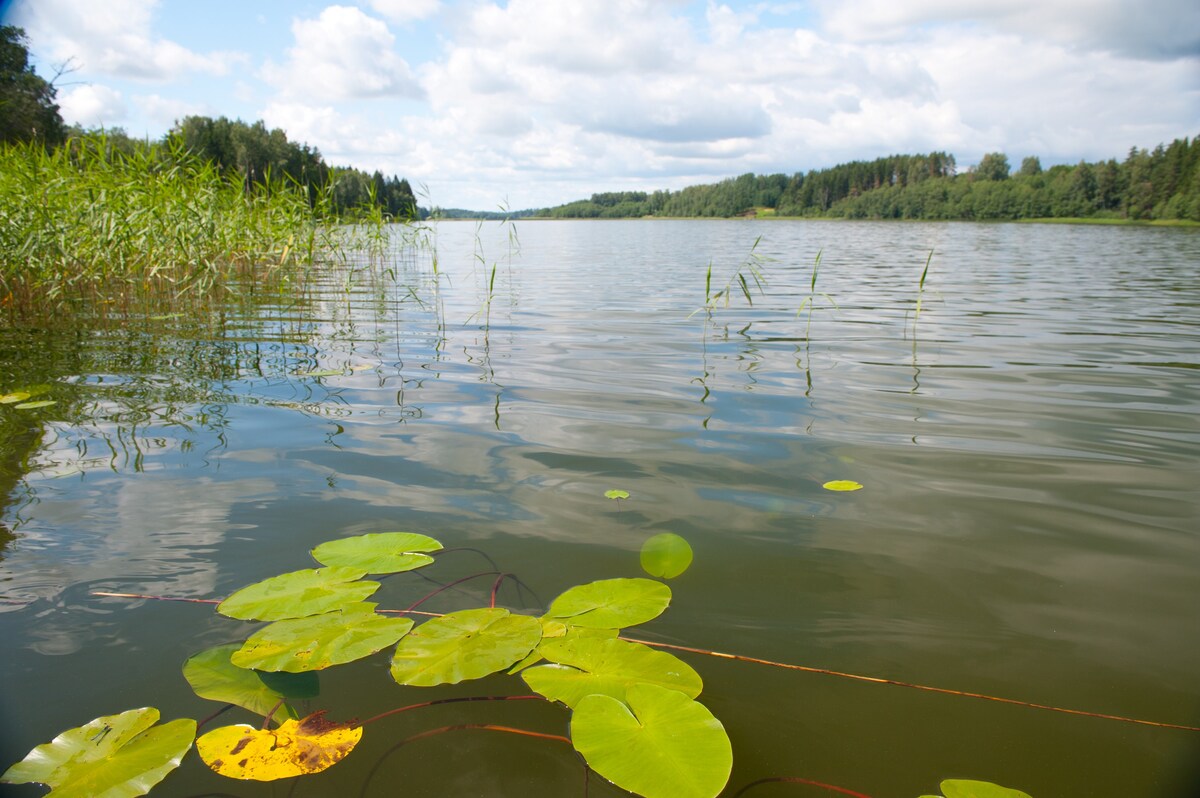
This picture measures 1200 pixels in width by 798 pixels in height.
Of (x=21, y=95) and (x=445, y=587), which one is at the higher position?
(x=21, y=95)

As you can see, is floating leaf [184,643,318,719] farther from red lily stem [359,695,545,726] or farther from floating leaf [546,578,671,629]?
floating leaf [546,578,671,629]

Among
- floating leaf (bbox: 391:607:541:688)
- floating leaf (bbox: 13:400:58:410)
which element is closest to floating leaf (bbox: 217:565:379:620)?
floating leaf (bbox: 391:607:541:688)

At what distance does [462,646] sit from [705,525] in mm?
1063

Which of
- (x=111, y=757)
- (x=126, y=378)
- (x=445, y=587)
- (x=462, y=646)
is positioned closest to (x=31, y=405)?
(x=126, y=378)

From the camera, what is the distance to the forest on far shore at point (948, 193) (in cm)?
3541

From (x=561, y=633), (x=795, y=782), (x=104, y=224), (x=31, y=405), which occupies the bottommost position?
(x=795, y=782)

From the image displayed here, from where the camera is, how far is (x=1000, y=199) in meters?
66.2

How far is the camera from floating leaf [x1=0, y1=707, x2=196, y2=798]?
112 cm

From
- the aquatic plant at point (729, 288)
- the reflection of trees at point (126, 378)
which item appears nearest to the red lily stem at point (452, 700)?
the reflection of trees at point (126, 378)

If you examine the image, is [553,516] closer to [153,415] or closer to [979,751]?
[979,751]

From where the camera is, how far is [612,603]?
67.1 inches

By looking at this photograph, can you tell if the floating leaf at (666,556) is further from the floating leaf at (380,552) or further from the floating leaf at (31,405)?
the floating leaf at (31,405)

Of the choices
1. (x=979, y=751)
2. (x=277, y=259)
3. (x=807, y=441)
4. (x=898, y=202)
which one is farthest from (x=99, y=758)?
(x=898, y=202)

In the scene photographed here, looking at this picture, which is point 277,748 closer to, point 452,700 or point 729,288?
point 452,700
